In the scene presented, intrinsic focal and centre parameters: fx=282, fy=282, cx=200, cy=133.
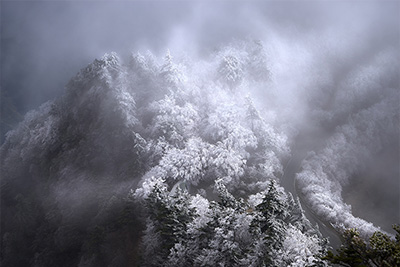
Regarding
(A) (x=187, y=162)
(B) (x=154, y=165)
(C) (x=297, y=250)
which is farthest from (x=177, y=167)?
(C) (x=297, y=250)

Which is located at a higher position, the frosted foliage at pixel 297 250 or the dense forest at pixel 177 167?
the dense forest at pixel 177 167

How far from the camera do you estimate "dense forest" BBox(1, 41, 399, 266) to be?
34.4 metres

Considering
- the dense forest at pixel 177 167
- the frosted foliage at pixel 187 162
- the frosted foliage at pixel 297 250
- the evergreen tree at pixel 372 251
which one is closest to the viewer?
the evergreen tree at pixel 372 251

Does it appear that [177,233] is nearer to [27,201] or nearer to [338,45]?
[27,201]

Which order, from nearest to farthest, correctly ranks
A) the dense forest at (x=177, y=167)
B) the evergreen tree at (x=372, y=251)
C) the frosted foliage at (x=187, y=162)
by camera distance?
1. the evergreen tree at (x=372, y=251)
2. the dense forest at (x=177, y=167)
3. the frosted foliage at (x=187, y=162)

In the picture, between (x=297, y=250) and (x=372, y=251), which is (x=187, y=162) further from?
(x=372, y=251)

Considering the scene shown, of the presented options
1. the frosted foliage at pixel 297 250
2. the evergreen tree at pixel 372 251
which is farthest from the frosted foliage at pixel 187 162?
the evergreen tree at pixel 372 251

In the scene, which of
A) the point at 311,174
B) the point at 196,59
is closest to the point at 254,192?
the point at 311,174

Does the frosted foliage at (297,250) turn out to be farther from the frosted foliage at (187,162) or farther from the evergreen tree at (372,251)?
the frosted foliage at (187,162)

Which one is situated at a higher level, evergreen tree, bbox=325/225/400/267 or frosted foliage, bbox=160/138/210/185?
frosted foliage, bbox=160/138/210/185

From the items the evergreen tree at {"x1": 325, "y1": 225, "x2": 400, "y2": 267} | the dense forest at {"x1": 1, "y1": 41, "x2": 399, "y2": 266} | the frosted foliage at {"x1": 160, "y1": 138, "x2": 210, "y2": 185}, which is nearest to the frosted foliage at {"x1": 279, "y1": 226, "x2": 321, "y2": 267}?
the dense forest at {"x1": 1, "y1": 41, "x2": 399, "y2": 266}

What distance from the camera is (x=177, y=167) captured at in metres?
57.9

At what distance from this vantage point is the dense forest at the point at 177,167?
34.4 m

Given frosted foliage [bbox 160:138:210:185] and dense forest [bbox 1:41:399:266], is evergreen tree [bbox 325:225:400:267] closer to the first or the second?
dense forest [bbox 1:41:399:266]
